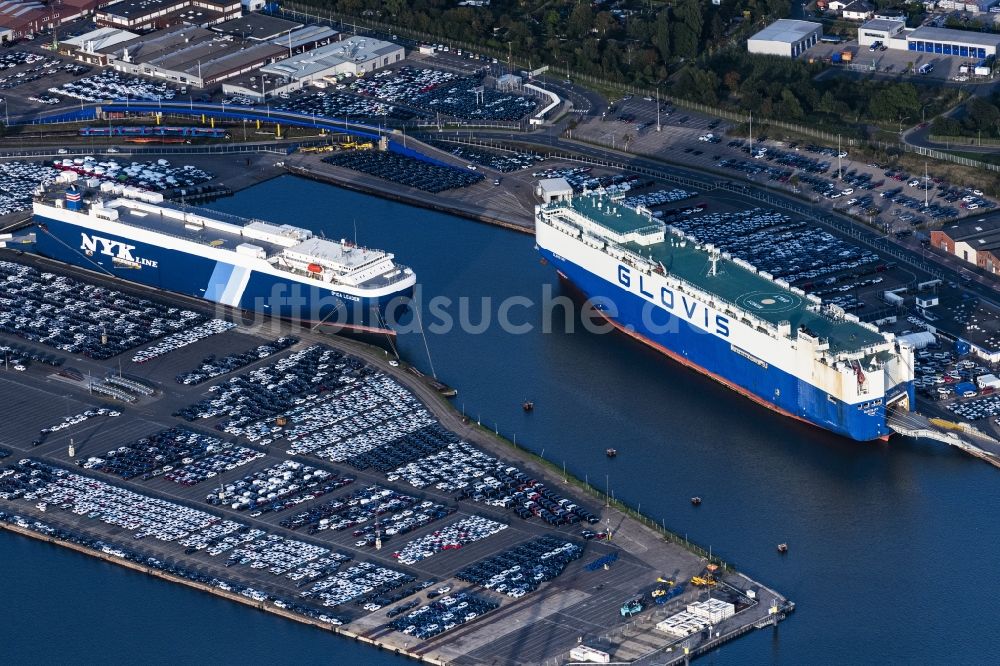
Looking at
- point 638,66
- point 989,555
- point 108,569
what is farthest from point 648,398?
point 638,66

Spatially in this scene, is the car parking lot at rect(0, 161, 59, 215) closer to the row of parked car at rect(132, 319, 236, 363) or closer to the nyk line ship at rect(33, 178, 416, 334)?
the nyk line ship at rect(33, 178, 416, 334)

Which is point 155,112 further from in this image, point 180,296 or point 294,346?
point 294,346

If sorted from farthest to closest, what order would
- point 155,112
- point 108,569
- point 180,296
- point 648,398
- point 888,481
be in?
point 155,112 < point 180,296 < point 648,398 < point 888,481 < point 108,569

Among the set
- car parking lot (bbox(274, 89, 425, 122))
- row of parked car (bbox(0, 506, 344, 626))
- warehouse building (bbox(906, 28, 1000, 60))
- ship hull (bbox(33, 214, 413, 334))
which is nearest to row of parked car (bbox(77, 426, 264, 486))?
row of parked car (bbox(0, 506, 344, 626))

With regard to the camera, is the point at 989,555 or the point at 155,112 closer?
the point at 989,555

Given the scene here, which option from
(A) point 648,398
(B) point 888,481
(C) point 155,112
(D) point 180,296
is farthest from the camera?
(C) point 155,112

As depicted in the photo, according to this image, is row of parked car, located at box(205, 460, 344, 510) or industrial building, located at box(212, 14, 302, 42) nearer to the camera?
row of parked car, located at box(205, 460, 344, 510)
